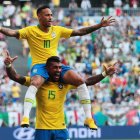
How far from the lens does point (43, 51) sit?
1294 cm

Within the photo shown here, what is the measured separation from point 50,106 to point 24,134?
10208mm

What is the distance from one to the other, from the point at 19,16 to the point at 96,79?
16.5 meters

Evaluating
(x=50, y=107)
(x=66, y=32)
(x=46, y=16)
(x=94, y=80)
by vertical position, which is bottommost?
(x=50, y=107)

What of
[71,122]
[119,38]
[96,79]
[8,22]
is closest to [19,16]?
[8,22]

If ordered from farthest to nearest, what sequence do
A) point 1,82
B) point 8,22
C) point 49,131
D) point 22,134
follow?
point 8,22 < point 1,82 < point 22,134 < point 49,131

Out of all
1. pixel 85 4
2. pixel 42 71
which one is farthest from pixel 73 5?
pixel 42 71

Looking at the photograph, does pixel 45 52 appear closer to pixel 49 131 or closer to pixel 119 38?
pixel 49 131

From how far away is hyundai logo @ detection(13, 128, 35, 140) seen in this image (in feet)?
74.3

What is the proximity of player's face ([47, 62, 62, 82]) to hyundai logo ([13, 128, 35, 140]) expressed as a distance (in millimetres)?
10078

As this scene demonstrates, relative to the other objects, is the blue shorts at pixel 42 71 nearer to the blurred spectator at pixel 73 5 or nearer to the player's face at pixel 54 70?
the player's face at pixel 54 70

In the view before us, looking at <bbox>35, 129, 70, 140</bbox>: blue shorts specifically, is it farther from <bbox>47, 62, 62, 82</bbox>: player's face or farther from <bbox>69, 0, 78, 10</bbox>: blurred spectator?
<bbox>69, 0, 78, 10</bbox>: blurred spectator

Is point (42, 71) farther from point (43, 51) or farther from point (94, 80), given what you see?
point (94, 80)

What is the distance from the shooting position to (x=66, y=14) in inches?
1198

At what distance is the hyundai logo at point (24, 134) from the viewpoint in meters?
22.6
